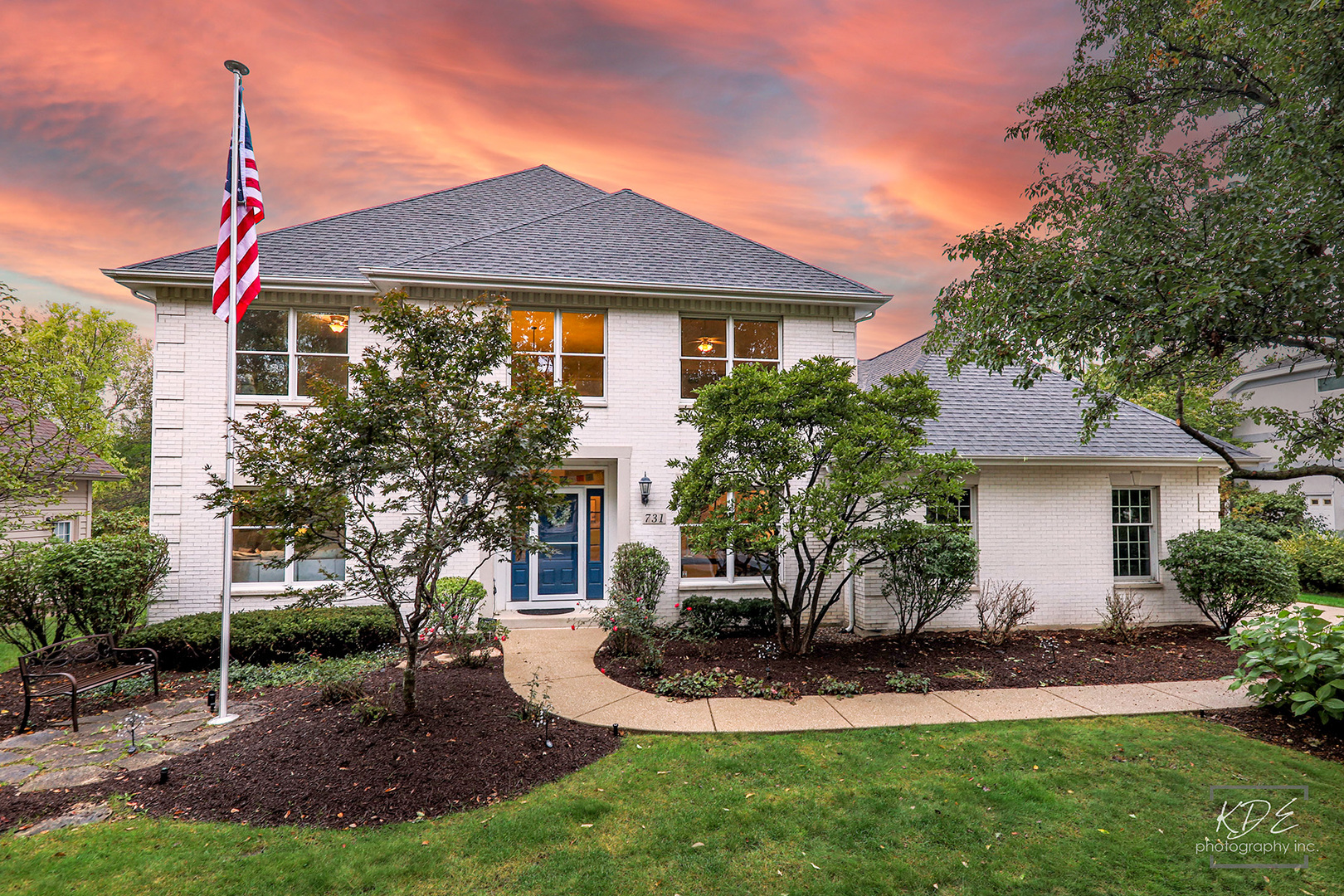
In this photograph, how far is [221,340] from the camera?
10.3 meters

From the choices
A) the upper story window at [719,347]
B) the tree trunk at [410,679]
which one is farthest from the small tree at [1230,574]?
the tree trunk at [410,679]

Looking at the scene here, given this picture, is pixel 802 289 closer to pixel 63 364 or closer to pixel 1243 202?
pixel 1243 202

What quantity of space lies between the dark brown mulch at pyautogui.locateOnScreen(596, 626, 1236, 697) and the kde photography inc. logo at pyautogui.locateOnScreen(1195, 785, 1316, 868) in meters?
2.93

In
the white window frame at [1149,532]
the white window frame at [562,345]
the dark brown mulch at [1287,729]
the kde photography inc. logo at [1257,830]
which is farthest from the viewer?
the white window frame at [1149,532]

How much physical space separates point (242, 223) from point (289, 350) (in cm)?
453

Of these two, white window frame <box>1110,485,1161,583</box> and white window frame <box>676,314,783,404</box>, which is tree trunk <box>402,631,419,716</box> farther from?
white window frame <box>1110,485,1161,583</box>

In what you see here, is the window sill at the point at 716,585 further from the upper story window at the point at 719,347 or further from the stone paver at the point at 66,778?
the stone paver at the point at 66,778

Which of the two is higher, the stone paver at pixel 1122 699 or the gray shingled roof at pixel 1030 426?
the gray shingled roof at pixel 1030 426

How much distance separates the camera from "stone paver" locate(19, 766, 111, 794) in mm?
4781

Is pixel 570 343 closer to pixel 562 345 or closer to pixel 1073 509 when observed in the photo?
pixel 562 345

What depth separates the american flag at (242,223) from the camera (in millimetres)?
6484

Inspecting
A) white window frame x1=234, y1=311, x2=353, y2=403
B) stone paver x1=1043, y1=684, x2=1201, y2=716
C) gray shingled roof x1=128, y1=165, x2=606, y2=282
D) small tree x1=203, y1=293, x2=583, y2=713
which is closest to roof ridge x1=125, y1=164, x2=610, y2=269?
gray shingled roof x1=128, y1=165, x2=606, y2=282

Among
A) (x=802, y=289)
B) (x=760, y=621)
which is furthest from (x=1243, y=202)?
(x=760, y=621)

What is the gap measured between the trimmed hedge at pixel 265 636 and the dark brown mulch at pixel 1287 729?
35.9ft
